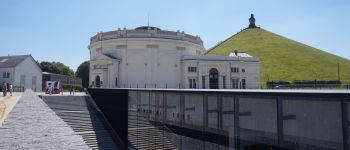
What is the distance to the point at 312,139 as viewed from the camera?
23.0ft

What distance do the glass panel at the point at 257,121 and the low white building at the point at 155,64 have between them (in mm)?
42652

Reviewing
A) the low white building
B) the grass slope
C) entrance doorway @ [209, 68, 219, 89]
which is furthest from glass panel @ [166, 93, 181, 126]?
the grass slope

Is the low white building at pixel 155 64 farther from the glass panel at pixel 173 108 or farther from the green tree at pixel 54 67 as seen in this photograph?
the green tree at pixel 54 67

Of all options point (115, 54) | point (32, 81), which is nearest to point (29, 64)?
point (32, 81)

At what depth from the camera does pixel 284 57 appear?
98812 millimetres

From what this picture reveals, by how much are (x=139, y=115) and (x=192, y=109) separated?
21.5 feet

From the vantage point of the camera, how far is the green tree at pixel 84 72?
8556cm

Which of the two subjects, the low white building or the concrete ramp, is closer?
the concrete ramp

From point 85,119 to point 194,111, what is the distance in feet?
51.2

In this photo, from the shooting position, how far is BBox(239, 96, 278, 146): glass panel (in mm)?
7832

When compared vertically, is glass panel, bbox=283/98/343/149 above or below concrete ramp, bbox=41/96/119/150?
above

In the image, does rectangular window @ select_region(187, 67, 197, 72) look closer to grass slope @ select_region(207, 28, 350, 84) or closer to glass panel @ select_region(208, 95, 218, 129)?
grass slope @ select_region(207, 28, 350, 84)

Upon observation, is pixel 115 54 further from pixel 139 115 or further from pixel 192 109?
pixel 192 109

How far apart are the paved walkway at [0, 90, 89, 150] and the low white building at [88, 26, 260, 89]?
26772 millimetres
